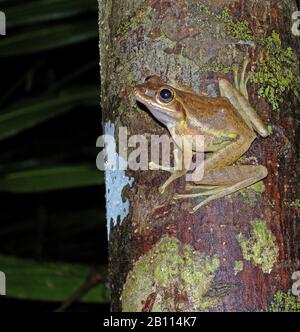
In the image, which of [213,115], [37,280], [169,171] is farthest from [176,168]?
[37,280]

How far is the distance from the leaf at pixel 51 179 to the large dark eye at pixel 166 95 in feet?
4.09

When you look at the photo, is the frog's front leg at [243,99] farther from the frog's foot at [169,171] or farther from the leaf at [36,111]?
the leaf at [36,111]

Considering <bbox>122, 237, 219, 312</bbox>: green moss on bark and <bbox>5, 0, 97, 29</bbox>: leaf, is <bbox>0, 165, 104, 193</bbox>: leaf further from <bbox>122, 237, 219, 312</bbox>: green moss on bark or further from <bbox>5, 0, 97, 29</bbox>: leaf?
<bbox>122, 237, 219, 312</bbox>: green moss on bark

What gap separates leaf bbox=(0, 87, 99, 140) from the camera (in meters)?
3.04

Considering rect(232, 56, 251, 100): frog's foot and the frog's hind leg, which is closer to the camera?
the frog's hind leg

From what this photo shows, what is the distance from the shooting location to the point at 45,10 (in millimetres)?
3307

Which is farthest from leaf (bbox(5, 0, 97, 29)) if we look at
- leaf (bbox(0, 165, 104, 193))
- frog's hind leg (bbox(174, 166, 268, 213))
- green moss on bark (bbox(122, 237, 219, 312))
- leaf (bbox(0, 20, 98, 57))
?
green moss on bark (bbox(122, 237, 219, 312))

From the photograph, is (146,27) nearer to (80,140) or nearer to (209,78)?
(209,78)

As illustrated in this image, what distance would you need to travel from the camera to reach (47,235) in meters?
5.36

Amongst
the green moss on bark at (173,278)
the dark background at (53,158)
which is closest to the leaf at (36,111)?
the dark background at (53,158)

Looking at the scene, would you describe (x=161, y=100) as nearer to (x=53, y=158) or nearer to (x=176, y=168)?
(x=176, y=168)

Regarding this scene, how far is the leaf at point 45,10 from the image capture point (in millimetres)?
3291

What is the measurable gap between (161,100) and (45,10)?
4.95 feet

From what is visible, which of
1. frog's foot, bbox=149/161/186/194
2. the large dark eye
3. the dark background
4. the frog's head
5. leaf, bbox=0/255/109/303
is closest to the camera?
frog's foot, bbox=149/161/186/194
